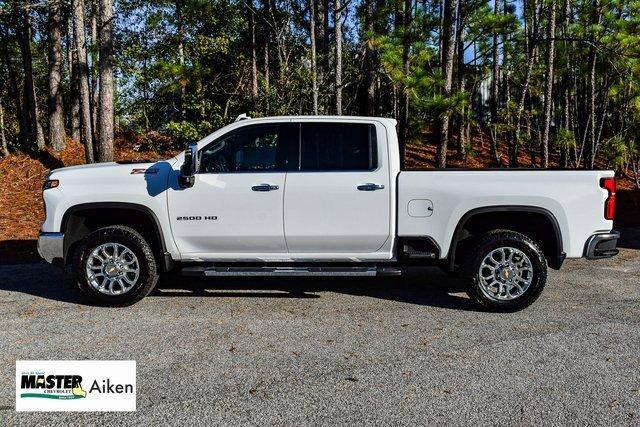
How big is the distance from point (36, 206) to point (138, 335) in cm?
985

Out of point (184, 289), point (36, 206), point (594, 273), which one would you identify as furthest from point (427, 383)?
point (36, 206)

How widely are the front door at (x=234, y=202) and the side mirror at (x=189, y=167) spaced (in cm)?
9

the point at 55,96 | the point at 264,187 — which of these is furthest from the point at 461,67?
the point at 55,96

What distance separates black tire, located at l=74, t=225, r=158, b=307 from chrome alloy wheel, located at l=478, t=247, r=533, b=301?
346 cm

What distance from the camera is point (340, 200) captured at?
5414mm

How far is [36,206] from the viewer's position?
1287 centimetres

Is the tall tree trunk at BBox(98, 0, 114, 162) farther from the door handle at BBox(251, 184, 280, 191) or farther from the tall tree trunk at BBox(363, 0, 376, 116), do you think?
the door handle at BBox(251, 184, 280, 191)

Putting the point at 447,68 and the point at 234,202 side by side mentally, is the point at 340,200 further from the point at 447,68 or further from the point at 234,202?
the point at 447,68

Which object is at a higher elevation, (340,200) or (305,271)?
(340,200)

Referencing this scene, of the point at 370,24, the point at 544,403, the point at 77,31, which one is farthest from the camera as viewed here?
the point at 77,31

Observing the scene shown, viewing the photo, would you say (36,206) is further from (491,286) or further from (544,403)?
(544,403)

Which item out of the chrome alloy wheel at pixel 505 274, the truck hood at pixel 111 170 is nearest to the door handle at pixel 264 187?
the truck hood at pixel 111 170

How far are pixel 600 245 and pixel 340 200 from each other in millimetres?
2661

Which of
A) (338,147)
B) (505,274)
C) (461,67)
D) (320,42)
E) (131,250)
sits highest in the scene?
(320,42)
